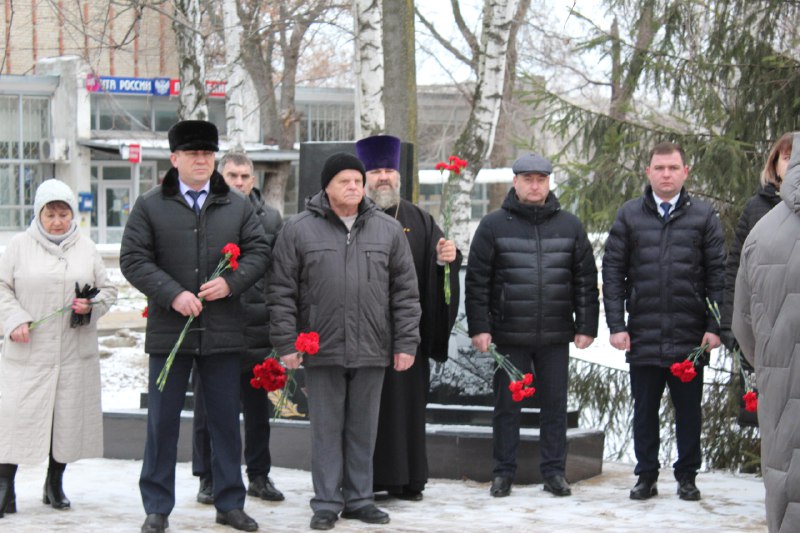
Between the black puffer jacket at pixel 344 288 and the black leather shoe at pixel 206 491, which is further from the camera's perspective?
the black leather shoe at pixel 206 491

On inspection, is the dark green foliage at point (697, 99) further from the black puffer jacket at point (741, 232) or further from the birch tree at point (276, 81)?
the birch tree at point (276, 81)

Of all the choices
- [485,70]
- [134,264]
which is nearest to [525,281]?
[134,264]

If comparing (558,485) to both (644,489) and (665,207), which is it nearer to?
(644,489)

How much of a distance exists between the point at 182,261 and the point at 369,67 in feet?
18.6

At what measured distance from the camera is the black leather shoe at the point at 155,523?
235 inches

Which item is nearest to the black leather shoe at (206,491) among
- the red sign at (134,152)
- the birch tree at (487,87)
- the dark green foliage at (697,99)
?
the dark green foliage at (697,99)

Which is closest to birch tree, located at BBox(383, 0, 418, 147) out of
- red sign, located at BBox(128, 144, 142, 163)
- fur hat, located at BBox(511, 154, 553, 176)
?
fur hat, located at BBox(511, 154, 553, 176)

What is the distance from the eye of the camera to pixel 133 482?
7.73 meters

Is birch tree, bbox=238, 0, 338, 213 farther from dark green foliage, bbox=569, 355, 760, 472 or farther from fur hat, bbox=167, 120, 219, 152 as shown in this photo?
fur hat, bbox=167, 120, 219, 152

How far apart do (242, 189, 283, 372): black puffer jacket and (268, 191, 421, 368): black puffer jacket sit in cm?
A: 55

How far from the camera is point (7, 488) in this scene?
655 cm

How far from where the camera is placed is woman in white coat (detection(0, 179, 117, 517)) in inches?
261

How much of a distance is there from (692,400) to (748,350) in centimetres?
258

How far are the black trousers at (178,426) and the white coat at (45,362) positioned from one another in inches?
30.7
